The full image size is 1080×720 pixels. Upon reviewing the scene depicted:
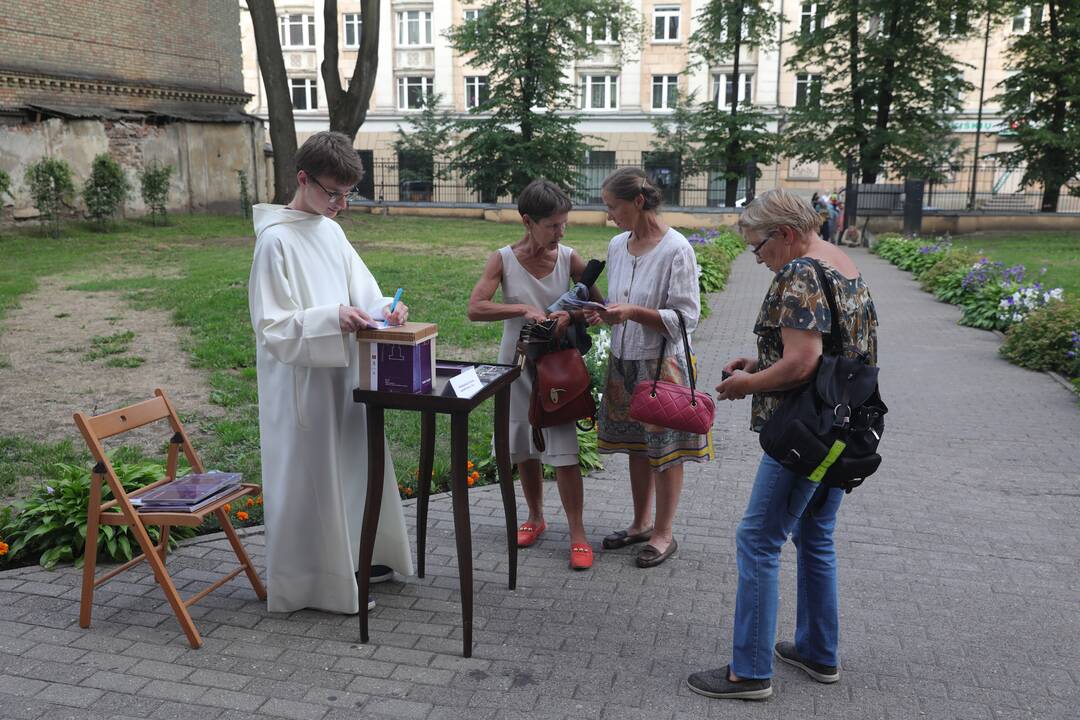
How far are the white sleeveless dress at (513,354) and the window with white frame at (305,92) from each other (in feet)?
161

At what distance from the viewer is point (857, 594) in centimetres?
454

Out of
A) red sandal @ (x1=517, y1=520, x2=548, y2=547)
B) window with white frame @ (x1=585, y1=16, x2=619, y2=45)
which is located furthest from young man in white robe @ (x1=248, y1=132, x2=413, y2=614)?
window with white frame @ (x1=585, y1=16, x2=619, y2=45)

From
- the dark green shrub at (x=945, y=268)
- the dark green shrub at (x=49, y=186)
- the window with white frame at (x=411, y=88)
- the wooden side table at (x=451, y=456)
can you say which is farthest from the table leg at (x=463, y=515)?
the window with white frame at (x=411, y=88)

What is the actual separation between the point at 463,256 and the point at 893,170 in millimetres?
18347

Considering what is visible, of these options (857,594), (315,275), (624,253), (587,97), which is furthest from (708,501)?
(587,97)

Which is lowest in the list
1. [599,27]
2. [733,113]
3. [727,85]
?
[733,113]

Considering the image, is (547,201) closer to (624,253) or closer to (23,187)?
(624,253)

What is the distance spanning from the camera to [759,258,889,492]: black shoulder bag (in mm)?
3295

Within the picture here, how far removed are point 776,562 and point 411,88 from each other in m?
48.8

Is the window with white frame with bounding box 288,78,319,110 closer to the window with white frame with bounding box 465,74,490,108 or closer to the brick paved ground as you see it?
the window with white frame with bounding box 465,74,490,108

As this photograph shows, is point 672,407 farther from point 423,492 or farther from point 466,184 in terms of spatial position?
point 466,184

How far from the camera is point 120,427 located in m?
3.99

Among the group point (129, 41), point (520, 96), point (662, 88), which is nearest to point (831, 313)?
point (129, 41)

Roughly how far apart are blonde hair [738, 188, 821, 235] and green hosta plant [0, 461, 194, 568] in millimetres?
3363
